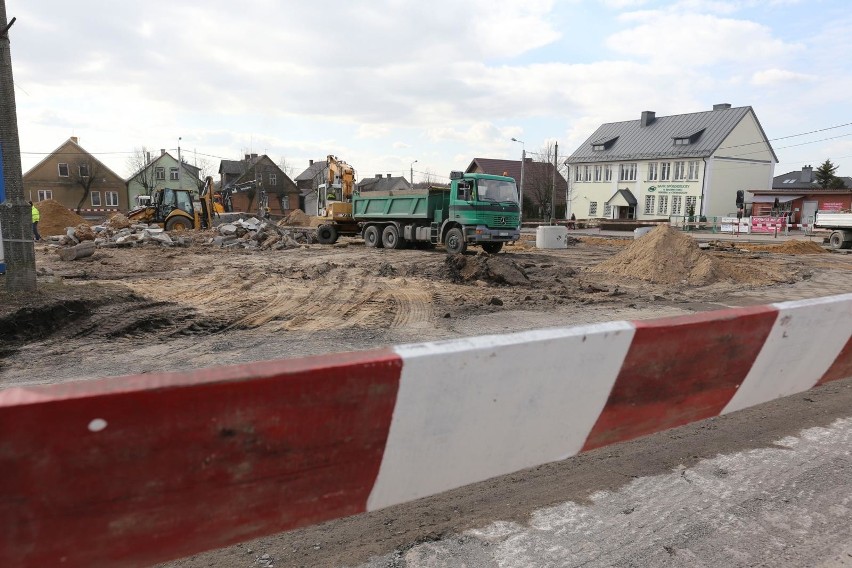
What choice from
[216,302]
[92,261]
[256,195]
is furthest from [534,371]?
[256,195]

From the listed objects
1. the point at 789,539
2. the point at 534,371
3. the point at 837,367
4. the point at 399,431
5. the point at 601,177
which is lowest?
the point at 789,539

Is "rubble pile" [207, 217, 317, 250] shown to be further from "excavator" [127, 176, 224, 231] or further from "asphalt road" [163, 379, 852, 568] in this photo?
"asphalt road" [163, 379, 852, 568]

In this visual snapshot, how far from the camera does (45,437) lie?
1596mm

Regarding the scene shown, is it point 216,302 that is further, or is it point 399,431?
A: point 216,302

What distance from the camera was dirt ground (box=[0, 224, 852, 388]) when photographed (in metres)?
6.81

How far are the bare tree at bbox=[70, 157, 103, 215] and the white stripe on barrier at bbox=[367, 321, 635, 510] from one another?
251 ft

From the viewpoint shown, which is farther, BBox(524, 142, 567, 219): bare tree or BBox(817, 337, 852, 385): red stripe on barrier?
BBox(524, 142, 567, 219): bare tree

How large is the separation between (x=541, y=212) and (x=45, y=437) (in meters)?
69.3

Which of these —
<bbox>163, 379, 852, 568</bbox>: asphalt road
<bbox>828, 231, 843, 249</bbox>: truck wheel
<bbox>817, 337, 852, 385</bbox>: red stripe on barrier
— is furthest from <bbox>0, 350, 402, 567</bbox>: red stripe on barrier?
<bbox>828, 231, 843, 249</bbox>: truck wheel

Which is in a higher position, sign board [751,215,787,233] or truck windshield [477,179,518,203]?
truck windshield [477,179,518,203]

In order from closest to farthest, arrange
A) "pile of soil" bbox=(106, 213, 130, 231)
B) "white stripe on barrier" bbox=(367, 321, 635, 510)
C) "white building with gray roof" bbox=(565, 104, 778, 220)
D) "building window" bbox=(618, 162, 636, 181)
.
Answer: "white stripe on barrier" bbox=(367, 321, 635, 510)
"pile of soil" bbox=(106, 213, 130, 231)
"white building with gray roof" bbox=(565, 104, 778, 220)
"building window" bbox=(618, 162, 636, 181)

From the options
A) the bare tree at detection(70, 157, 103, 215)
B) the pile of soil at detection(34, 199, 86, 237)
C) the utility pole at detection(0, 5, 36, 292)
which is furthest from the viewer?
the bare tree at detection(70, 157, 103, 215)

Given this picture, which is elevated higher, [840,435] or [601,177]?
[601,177]

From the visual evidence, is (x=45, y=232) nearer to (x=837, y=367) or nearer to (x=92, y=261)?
(x=92, y=261)
